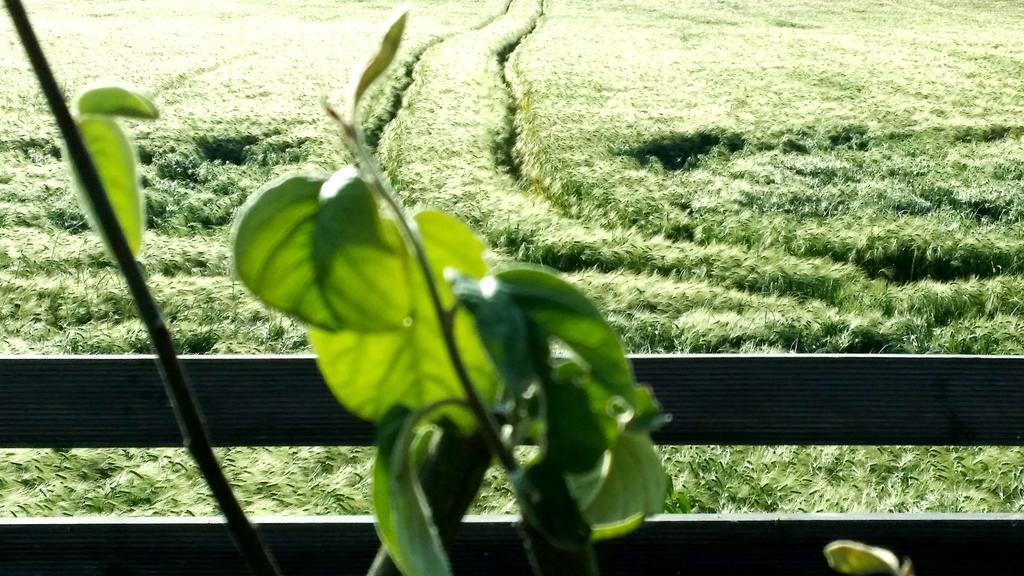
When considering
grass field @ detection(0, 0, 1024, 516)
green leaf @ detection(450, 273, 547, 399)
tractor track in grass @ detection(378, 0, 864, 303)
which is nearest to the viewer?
green leaf @ detection(450, 273, 547, 399)

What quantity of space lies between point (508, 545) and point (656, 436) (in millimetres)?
236

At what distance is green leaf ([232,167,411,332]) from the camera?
236mm

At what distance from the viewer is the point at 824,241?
4.07 metres

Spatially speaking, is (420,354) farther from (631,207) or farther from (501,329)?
(631,207)

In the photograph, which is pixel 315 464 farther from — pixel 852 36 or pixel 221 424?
pixel 852 36

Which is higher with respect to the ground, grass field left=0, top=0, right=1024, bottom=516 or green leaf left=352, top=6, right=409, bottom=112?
green leaf left=352, top=6, right=409, bottom=112

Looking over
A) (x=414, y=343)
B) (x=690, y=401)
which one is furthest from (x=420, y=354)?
(x=690, y=401)

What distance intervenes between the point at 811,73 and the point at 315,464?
302 inches

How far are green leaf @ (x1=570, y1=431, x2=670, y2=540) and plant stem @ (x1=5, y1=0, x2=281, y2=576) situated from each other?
0.11 metres

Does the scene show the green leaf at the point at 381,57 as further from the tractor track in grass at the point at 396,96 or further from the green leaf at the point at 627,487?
the tractor track in grass at the point at 396,96

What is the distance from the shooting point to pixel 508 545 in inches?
48.1

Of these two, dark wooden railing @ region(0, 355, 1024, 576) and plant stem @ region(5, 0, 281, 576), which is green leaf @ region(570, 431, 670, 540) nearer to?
plant stem @ region(5, 0, 281, 576)

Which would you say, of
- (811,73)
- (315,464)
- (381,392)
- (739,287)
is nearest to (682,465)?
(315,464)

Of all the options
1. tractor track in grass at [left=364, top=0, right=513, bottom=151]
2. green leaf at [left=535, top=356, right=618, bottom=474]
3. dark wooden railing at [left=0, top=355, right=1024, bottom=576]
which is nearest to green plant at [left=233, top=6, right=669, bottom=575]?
green leaf at [left=535, top=356, right=618, bottom=474]
